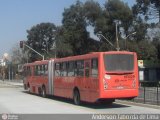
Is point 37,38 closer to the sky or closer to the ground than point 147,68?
closer to the sky

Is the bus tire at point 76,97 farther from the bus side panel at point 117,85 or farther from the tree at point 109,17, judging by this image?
the tree at point 109,17

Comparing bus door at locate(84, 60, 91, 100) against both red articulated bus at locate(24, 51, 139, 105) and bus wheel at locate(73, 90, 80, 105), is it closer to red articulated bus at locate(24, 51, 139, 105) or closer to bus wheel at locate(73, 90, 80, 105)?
red articulated bus at locate(24, 51, 139, 105)

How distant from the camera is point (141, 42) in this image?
94625mm

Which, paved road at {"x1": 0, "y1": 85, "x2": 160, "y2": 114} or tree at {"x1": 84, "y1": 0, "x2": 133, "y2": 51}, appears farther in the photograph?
tree at {"x1": 84, "y1": 0, "x2": 133, "y2": 51}

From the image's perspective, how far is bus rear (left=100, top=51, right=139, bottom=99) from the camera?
2289 centimetres

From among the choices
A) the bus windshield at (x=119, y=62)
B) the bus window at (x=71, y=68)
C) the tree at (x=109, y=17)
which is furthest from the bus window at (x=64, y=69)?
the tree at (x=109, y=17)

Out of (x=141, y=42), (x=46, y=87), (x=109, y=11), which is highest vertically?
(x=109, y=11)

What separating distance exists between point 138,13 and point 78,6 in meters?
37.5

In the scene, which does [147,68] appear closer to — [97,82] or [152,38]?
[152,38]

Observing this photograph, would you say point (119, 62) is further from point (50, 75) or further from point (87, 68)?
point (50, 75)

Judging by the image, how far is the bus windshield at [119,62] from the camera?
2314 cm

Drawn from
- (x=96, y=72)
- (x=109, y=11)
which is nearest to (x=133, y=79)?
(x=96, y=72)

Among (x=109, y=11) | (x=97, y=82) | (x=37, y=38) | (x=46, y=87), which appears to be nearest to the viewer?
(x=97, y=82)

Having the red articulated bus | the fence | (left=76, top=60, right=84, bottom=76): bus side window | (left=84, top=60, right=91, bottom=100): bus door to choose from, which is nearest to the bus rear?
the red articulated bus
